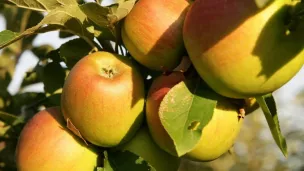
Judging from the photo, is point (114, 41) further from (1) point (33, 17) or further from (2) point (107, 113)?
(1) point (33, 17)

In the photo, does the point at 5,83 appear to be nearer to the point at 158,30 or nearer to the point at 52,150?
the point at 52,150

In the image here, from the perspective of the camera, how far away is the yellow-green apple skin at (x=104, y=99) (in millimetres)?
927

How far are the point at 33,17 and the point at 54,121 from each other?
71 centimetres

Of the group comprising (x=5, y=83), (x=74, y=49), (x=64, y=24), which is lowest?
(x=5, y=83)

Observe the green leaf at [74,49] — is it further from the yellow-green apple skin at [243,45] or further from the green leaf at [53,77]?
the yellow-green apple skin at [243,45]

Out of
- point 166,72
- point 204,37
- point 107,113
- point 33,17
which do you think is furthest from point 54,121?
point 33,17

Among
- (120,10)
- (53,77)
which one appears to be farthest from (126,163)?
(53,77)

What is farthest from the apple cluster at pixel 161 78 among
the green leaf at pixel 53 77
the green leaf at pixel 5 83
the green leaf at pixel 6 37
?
the green leaf at pixel 5 83

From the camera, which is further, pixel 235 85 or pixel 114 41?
pixel 114 41

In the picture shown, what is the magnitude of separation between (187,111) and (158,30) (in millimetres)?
164

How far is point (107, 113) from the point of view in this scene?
3.05 ft

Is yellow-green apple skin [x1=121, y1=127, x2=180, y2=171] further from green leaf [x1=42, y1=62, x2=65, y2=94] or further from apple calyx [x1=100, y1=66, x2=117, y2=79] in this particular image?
green leaf [x1=42, y1=62, x2=65, y2=94]

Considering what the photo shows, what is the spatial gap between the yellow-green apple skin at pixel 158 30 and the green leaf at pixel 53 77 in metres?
0.41

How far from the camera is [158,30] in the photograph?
0.93 meters
